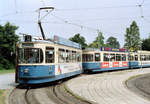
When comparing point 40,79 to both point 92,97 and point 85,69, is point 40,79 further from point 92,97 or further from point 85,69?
point 85,69

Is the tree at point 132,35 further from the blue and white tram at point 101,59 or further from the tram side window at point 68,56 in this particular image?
the tram side window at point 68,56

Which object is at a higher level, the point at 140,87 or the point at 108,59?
the point at 108,59

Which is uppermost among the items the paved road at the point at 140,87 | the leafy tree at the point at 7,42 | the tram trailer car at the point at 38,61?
the leafy tree at the point at 7,42

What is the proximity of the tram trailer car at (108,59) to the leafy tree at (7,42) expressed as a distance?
704 inches

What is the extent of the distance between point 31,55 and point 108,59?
39.4ft

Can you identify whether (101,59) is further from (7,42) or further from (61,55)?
(7,42)

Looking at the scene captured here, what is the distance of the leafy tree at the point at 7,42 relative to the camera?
30.6m

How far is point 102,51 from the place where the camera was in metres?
19.1

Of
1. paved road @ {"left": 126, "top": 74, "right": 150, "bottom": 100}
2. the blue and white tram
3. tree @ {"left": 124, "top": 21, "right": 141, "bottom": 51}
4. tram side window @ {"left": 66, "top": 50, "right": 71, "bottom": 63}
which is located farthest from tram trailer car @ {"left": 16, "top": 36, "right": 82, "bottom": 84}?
tree @ {"left": 124, "top": 21, "right": 141, "bottom": 51}

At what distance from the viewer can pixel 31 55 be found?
975 centimetres

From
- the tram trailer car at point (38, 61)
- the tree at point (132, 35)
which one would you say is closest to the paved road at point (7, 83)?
the tram trailer car at point (38, 61)

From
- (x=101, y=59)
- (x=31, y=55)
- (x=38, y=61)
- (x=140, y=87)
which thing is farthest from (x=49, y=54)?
(x=101, y=59)

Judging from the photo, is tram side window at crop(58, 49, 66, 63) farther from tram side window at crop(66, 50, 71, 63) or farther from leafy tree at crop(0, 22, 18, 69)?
leafy tree at crop(0, 22, 18, 69)

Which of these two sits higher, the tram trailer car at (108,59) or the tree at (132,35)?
the tree at (132,35)
